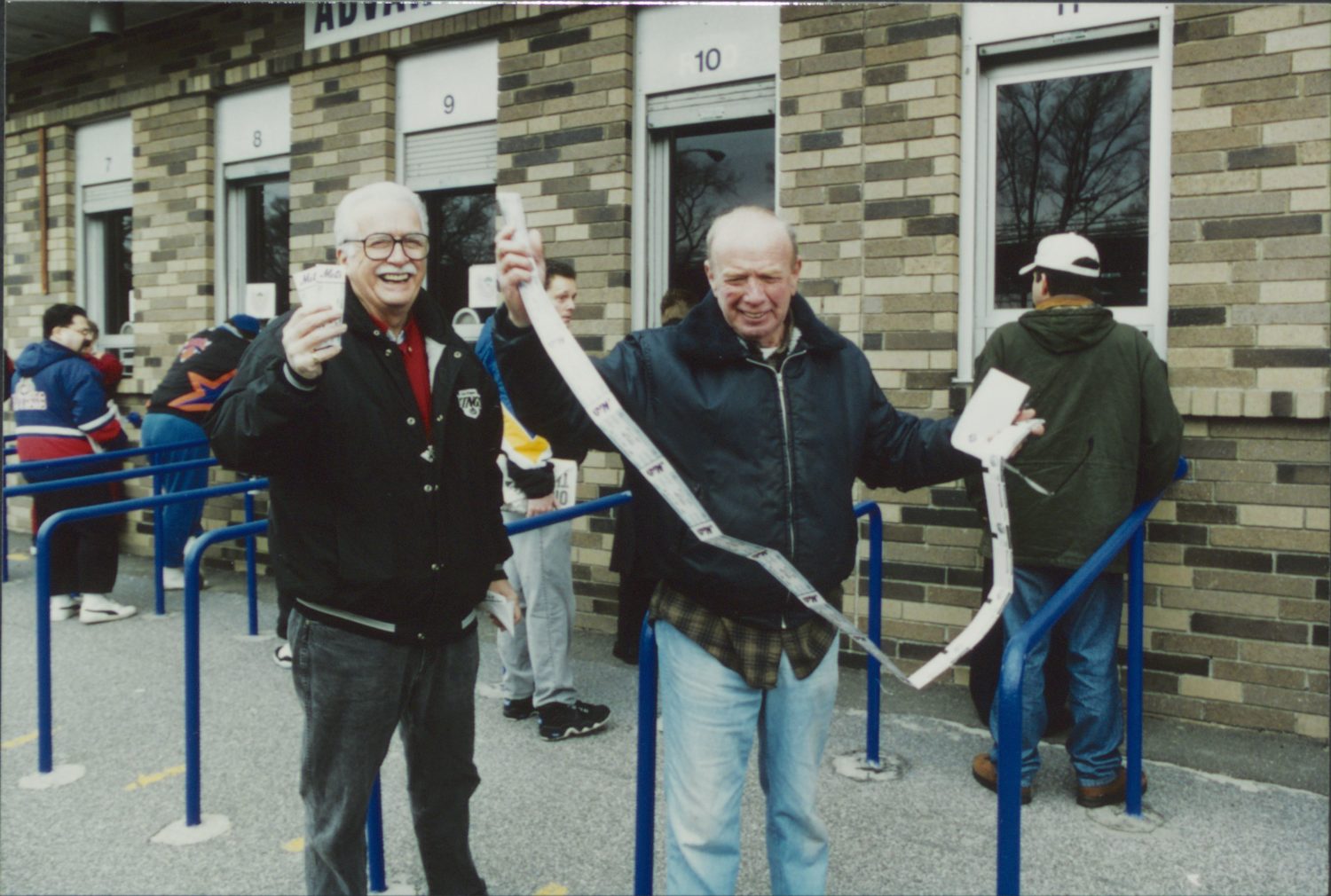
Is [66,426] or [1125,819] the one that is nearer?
[1125,819]

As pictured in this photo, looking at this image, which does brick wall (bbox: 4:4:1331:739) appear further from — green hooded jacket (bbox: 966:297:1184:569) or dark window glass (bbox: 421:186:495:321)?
green hooded jacket (bbox: 966:297:1184:569)

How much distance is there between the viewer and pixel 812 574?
2363 millimetres

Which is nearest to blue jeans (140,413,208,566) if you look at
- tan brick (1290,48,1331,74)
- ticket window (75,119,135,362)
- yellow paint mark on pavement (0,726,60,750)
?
ticket window (75,119,135,362)

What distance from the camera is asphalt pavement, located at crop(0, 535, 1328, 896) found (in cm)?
319

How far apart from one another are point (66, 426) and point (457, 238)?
8.41ft

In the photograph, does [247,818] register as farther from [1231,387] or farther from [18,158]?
[18,158]

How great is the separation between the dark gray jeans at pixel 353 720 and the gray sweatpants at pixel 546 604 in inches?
59.2

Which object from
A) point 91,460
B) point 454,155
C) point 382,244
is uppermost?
point 454,155

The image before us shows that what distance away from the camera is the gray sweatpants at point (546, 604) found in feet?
13.8

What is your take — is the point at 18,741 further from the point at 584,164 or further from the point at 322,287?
the point at 584,164

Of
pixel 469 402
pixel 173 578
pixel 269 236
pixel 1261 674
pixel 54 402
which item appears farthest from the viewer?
pixel 269 236

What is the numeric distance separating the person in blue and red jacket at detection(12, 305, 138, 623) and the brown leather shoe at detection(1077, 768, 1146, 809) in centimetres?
513

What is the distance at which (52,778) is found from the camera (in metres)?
3.93

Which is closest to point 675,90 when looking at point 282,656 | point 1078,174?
point 1078,174
